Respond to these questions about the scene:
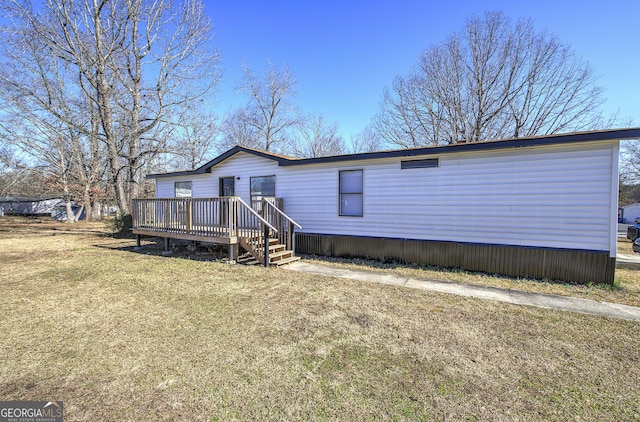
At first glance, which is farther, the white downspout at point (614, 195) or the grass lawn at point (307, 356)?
the white downspout at point (614, 195)

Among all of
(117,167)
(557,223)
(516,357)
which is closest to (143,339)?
(516,357)

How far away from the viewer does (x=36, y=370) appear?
2.62 m

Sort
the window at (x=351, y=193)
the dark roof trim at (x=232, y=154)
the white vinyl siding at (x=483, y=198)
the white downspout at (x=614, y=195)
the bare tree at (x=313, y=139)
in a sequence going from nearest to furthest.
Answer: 1. the white downspout at (x=614, y=195)
2. the white vinyl siding at (x=483, y=198)
3. the window at (x=351, y=193)
4. the dark roof trim at (x=232, y=154)
5. the bare tree at (x=313, y=139)

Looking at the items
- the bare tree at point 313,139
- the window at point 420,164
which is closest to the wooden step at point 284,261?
the window at point 420,164

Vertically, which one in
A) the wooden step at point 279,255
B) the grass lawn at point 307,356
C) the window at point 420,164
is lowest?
the grass lawn at point 307,356

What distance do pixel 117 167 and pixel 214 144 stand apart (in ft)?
41.9

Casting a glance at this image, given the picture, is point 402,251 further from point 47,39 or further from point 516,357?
point 47,39

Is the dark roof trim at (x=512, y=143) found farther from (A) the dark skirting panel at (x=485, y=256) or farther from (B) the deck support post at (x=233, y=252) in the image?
(B) the deck support post at (x=233, y=252)

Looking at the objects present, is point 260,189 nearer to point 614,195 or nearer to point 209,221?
point 209,221

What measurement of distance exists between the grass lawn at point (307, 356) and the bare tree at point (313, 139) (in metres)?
24.6

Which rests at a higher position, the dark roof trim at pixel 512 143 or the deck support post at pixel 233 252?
the dark roof trim at pixel 512 143

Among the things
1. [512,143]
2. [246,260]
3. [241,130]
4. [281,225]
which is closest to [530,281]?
[512,143]

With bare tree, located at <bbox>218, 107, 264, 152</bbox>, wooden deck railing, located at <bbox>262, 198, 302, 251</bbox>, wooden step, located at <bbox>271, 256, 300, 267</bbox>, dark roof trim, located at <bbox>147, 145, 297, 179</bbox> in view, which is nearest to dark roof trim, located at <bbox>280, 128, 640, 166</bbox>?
dark roof trim, located at <bbox>147, 145, 297, 179</bbox>

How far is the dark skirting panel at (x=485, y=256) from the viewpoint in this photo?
18.6ft
